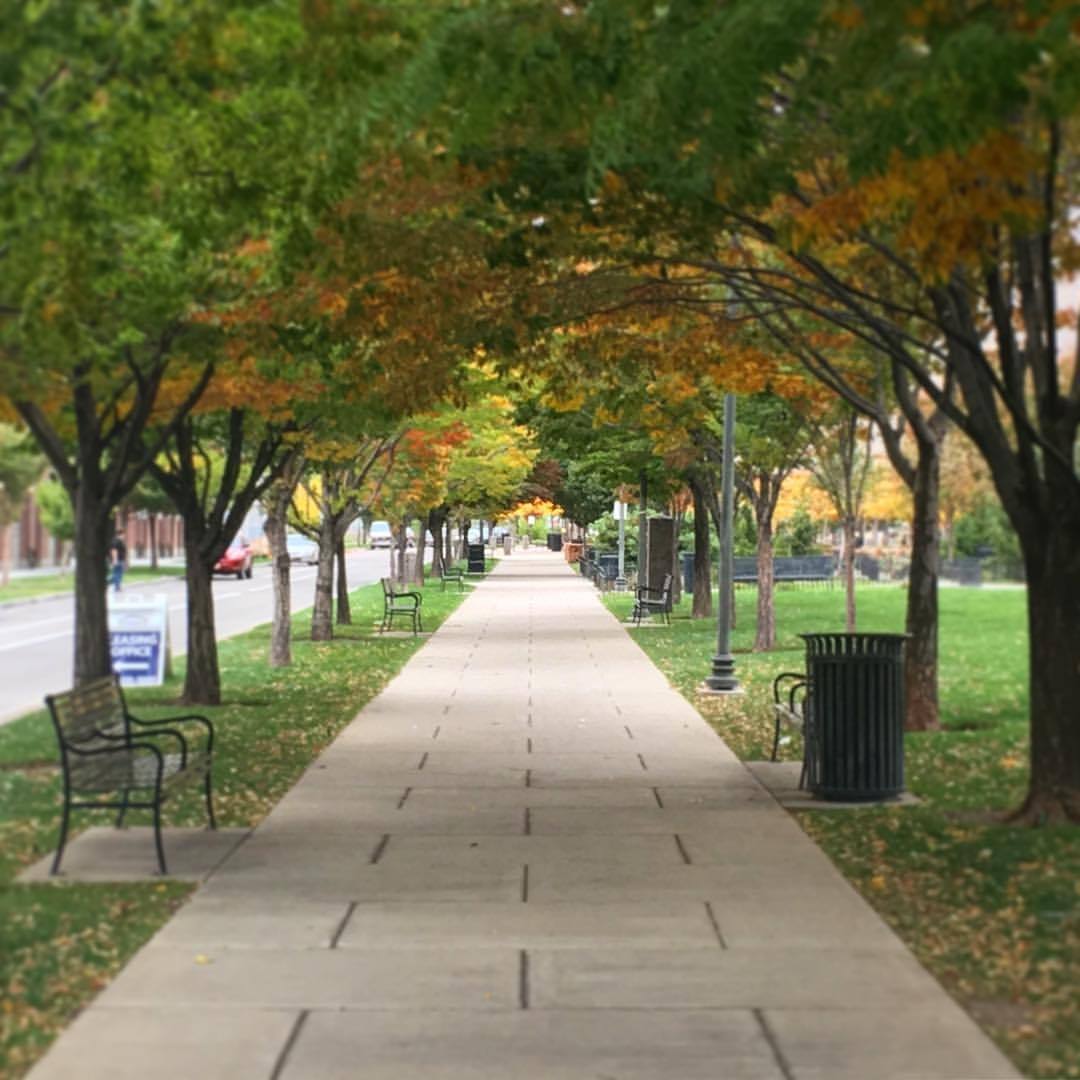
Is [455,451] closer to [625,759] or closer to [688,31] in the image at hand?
[625,759]

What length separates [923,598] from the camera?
46.0ft

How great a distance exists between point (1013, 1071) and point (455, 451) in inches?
1286

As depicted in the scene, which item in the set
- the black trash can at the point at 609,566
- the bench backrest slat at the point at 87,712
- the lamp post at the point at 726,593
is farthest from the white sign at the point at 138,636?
the black trash can at the point at 609,566

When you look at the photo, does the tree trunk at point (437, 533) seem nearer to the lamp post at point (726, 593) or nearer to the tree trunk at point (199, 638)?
the lamp post at point (726, 593)

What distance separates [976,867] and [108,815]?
5.46m

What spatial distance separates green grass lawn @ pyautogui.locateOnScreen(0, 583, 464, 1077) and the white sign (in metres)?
0.88

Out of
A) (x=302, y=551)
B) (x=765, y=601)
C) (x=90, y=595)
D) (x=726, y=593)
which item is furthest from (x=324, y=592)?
(x=302, y=551)

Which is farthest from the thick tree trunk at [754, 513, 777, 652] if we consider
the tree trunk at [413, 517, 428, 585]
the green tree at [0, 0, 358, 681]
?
the tree trunk at [413, 517, 428, 585]

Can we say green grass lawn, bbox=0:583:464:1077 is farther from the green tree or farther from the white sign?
the green tree

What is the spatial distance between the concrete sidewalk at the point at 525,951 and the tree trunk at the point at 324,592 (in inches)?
545

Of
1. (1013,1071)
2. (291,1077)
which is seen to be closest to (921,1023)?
(1013,1071)

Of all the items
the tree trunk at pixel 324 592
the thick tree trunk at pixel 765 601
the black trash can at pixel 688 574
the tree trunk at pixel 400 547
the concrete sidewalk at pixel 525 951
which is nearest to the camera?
the concrete sidewalk at pixel 525 951

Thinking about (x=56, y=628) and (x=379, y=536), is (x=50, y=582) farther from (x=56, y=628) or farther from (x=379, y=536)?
(x=379, y=536)

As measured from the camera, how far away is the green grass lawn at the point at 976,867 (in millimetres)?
6117
